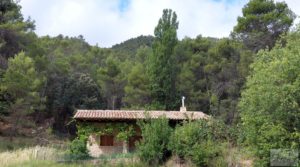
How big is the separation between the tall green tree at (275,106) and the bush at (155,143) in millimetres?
6164

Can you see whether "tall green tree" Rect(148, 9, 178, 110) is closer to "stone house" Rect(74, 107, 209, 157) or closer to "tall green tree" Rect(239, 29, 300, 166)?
"stone house" Rect(74, 107, 209, 157)

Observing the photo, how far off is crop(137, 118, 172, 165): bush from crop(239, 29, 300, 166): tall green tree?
6164 millimetres

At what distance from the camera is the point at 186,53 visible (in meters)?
42.1

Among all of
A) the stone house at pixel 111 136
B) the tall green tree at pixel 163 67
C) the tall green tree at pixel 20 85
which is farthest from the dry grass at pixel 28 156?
the tall green tree at pixel 163 67

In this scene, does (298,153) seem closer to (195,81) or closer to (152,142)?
(152,142)

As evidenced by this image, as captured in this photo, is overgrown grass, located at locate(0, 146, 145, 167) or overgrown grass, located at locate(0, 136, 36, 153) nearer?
overgrown grass, located at locate(0, 146, 145, 167)

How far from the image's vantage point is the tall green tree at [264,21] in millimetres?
31703

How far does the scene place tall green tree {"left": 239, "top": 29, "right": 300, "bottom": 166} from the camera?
1238 centimetres

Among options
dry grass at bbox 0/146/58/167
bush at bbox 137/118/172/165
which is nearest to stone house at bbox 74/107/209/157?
bush at bbox 137/118/172/165

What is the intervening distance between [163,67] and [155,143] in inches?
787

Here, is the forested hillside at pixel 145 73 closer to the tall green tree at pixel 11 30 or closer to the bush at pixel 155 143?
the tall green tree at pixel 11 30

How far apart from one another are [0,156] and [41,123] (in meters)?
24.8

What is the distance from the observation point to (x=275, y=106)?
12.8 m

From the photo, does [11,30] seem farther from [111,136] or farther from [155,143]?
[155,143]
